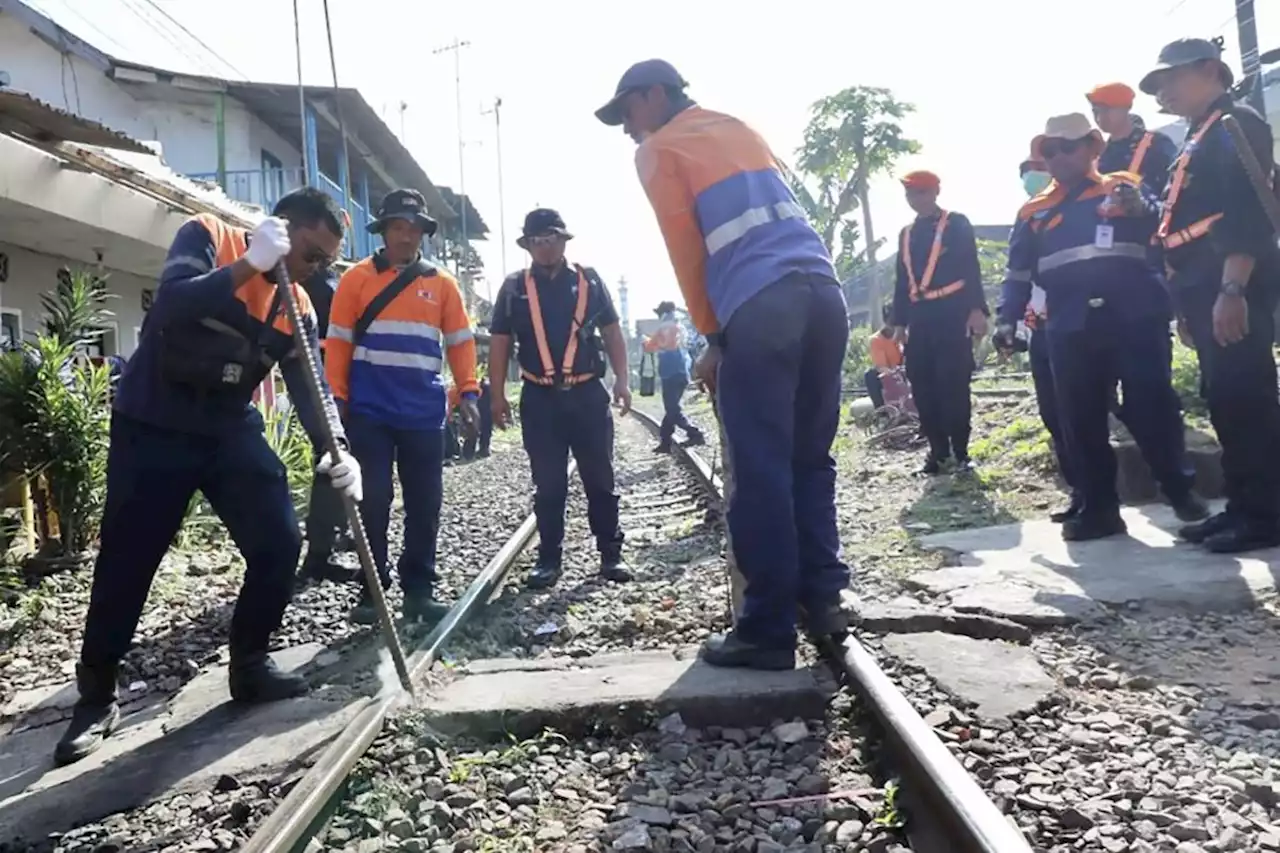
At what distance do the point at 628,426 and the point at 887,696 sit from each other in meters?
17.3

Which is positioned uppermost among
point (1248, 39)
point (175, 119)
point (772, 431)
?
point (175, 119)

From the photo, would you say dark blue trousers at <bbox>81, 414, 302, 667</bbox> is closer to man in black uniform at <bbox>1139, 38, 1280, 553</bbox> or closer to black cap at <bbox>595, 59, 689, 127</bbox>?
black cap at <bbox>595, 59, 689, 127</bbox>

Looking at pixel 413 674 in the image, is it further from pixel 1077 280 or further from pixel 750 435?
pixel 1077 280

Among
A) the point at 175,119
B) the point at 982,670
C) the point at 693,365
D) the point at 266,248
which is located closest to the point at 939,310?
the point at 693,365

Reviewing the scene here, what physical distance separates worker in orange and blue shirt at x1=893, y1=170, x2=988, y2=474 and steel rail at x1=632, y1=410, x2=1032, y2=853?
437 cm

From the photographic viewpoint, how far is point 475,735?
300 centimetres

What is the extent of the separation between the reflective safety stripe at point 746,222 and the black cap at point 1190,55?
204 cm

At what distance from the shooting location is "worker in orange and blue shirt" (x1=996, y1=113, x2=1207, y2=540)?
183 inches

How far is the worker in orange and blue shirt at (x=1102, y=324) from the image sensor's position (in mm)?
4660

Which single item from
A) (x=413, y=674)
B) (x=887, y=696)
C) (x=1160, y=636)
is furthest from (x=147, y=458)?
(x=1160, y=636)

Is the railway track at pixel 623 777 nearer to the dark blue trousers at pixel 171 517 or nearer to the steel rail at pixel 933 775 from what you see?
the steel rail at pixel 933 775

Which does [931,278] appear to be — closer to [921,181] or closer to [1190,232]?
[921,181]

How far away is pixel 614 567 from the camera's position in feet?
17.1

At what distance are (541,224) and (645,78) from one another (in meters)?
1.68
